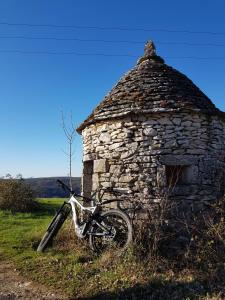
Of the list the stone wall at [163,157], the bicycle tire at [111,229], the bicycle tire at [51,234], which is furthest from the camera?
the bicycle tire at [51,234]

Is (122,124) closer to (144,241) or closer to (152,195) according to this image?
(152,195)

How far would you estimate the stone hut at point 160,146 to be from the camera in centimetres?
677

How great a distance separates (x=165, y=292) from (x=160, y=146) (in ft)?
9.96

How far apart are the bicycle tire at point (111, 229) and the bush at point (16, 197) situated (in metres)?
8.17

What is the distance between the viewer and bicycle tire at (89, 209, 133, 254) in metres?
6.06

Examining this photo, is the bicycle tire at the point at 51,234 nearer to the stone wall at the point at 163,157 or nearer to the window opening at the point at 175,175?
the stone wall at the point at 163,157

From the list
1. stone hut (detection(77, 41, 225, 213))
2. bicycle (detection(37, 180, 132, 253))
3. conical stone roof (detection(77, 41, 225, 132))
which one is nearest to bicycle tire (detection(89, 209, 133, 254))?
bicycle (detection(37, 180, 132, 253))

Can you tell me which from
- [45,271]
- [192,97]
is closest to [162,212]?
[45,271]

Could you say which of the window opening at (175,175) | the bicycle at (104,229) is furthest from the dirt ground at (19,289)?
the window opening at (175,175)

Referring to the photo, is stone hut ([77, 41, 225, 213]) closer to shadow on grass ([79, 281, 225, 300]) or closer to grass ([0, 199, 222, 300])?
grass ([0, 199, 222, 300])

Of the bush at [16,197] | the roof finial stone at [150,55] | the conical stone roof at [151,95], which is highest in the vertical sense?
the roof finial stone at [150,55]

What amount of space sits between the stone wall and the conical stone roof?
181 millimetres

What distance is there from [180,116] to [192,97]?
0.80m

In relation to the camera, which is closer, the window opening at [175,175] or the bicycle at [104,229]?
the bicycle at [104,229]
